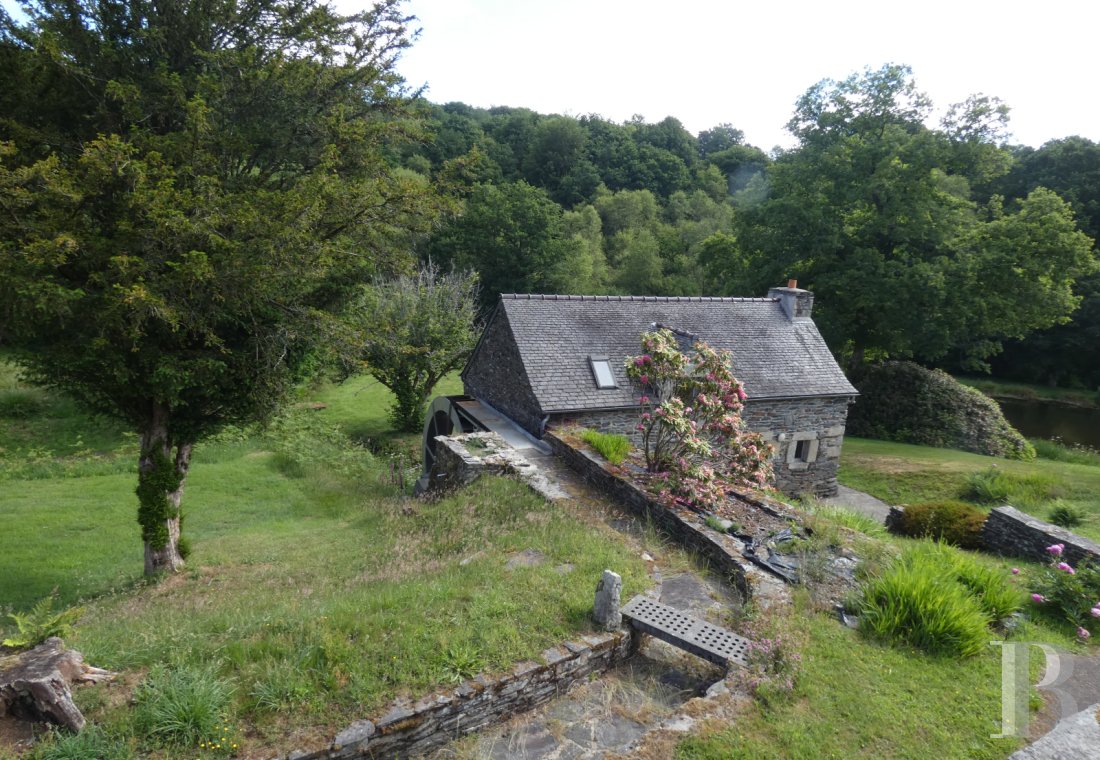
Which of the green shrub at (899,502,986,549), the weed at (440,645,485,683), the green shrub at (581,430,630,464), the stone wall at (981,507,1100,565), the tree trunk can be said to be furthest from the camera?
the tree trunk

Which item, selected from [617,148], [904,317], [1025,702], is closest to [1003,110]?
[904,317]


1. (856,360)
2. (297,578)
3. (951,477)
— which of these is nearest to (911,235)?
(856,360)

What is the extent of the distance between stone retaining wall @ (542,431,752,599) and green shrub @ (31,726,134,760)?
6366mm

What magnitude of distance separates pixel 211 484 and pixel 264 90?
36.7ft

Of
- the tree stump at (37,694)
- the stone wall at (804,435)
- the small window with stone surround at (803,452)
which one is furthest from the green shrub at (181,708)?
the small window with stone surround at (803,452)

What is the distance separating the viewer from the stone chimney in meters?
19.2

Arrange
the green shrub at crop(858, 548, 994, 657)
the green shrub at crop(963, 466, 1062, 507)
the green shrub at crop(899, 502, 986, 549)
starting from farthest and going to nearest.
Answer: the green shrub at crop(963, 466, 1062, 507)
the green shrub at crop(899, 502, 986, 549)
the green shrub at crop(858, 548, 994, 657)

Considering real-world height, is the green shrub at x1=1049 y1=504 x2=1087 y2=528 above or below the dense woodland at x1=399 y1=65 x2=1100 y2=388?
below

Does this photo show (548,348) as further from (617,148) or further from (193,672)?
(617,148)

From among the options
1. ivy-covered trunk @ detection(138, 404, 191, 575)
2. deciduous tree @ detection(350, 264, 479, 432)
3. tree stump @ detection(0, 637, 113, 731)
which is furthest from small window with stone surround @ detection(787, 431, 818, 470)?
tree stump @ detection(0, 637, 113, 731)

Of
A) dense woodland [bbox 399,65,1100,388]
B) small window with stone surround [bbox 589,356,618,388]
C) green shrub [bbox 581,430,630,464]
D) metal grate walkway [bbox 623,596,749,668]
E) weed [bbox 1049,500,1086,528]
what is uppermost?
dense woodland [bbox 399,65,1100,388]

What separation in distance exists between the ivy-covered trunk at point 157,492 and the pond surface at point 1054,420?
36.0 m

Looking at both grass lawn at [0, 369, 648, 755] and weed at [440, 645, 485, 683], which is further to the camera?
weed at [440, 645, 485, 683]

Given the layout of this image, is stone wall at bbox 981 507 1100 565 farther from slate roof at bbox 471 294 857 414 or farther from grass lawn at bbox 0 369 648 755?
slate roof at bbox 471 294 857 414
